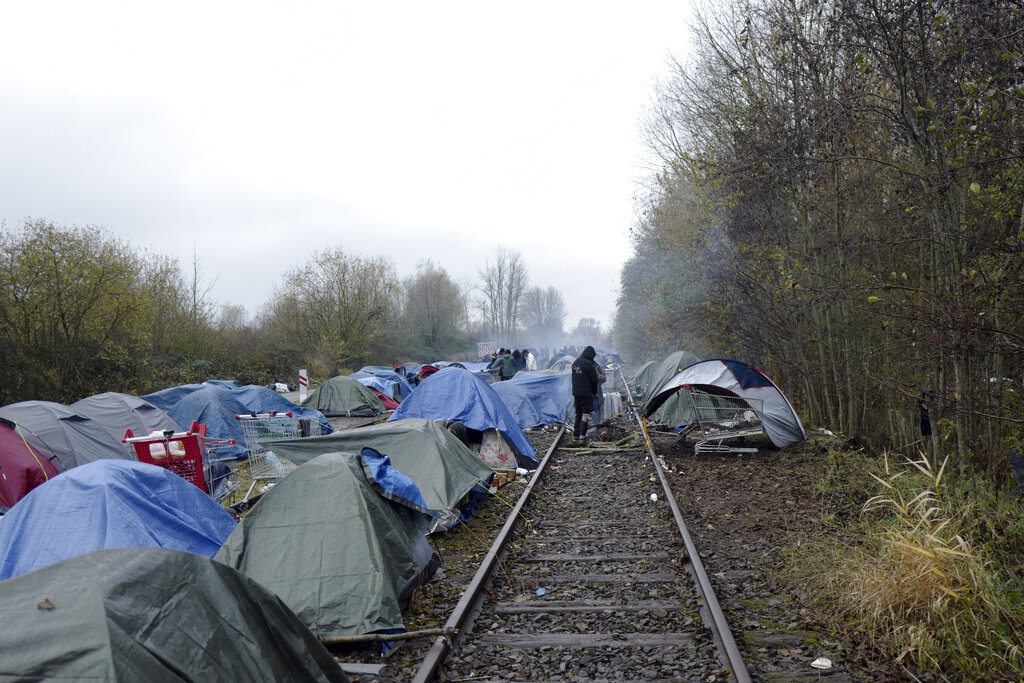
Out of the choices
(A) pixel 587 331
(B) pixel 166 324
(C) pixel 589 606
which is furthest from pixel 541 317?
(C) pixel 589 606

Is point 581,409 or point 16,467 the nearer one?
point 16,467

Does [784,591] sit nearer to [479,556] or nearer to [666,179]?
[479,556]

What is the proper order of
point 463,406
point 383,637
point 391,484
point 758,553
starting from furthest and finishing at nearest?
point 463,406, point 758,553, point 391,484, point 383,637

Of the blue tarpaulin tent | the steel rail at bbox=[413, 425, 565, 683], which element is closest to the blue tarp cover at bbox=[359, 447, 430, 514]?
the steel rail at bbox=[413, 425, 565, 683]

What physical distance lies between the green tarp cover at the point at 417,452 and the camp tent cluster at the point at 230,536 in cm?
2

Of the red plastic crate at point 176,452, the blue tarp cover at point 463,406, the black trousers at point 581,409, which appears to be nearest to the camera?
the red plastic crate at point 176,452

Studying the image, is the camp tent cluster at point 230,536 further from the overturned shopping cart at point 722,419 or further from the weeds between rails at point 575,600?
the weeds between rails at point 575,600

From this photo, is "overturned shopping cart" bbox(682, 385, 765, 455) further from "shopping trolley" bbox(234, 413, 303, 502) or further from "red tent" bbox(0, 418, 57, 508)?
"red tent" bbox(0, 418, 57, 508)

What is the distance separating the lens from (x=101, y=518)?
5.36 m

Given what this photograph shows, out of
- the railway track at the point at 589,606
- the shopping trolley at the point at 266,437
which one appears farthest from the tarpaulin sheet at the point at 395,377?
the railway track at the point at 589,606

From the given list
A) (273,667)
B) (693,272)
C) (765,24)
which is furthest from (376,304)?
(273,667)

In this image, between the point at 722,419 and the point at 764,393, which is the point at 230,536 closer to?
the point at 764,393

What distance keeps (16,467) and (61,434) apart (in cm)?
139

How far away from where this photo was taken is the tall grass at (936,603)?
4176 mm
